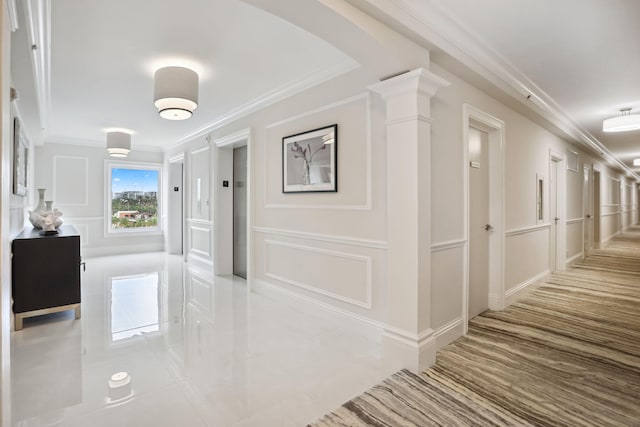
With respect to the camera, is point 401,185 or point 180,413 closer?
point 180,413

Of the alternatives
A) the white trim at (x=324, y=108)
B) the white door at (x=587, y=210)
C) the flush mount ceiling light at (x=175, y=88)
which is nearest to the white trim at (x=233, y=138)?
the white trim at (x=324, y=108)

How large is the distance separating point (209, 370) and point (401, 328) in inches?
56.9

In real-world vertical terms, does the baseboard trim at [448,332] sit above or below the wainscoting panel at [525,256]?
below

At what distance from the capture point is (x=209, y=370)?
2.34 m

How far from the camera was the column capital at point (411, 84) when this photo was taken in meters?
2.28

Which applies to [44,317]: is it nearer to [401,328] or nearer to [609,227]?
[401,328]

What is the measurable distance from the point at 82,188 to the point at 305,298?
637 centimetres

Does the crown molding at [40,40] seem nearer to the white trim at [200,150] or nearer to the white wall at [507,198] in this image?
the white trim at [200,150]

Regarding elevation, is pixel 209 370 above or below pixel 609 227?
below

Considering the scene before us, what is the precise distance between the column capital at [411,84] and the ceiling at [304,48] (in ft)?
0.84

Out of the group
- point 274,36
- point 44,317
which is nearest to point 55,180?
point 44,317

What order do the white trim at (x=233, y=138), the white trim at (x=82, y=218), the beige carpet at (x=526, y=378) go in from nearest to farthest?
the beige carpet at (x=526, y=378)
the white trim at (x=233, y=138)
the white trim at (x=82, y=218)

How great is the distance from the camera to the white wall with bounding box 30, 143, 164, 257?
266 inches

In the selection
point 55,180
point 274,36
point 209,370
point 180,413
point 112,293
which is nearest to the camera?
point 180,413
